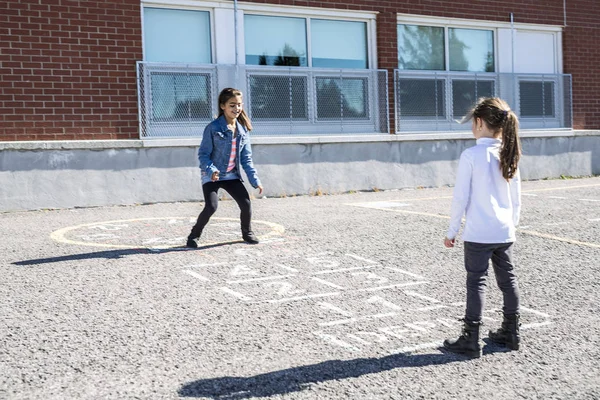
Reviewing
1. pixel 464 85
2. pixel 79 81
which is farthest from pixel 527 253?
pixel 464 85

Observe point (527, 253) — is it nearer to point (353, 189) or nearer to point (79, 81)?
point (353, 189)

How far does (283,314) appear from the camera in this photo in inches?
185

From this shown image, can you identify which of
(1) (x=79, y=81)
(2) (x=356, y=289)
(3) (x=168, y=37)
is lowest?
(2) (x=356, y=289)

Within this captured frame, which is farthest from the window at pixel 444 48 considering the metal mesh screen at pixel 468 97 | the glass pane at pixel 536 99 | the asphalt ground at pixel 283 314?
the asphalt ground at pixel 283 314

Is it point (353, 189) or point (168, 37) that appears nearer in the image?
point (168, 37)

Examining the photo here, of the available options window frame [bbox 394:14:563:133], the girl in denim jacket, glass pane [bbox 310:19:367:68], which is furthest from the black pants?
window frame [bbox 394:14:563:133]

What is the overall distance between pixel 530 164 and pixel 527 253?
29.2ft

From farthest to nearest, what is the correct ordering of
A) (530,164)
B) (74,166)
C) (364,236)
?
(530,164) < (74,166) < (364,236)

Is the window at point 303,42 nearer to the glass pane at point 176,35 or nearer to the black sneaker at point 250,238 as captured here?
the glass pane at point 176,35

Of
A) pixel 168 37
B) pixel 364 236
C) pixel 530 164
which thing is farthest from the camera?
pixel 530 164

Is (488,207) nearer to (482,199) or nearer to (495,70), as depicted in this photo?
(482,199)

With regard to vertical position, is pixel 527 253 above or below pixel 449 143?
below

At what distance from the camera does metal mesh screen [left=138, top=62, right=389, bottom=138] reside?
11.6 meters

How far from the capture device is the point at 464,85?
574 inches
